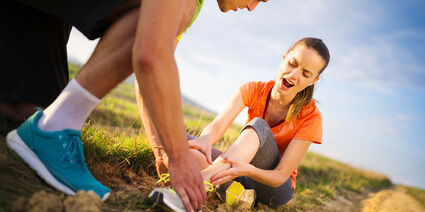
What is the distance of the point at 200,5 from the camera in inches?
91.0

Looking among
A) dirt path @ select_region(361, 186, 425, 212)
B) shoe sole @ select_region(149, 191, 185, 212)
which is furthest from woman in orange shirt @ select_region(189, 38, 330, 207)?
dirt path @ select_region(361, 186, 425, 212)

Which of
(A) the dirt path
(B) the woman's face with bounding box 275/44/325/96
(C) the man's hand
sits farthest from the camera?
(A) the dirt path

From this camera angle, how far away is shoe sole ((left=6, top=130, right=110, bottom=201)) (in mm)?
1470

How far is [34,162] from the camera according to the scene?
1483 mm

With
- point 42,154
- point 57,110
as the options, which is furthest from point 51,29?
point 42,154

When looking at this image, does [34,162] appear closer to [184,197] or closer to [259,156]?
[184,197]

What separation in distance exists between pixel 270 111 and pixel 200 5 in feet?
3.79

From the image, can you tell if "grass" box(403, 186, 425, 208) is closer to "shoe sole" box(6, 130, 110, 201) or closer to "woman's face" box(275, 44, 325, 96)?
"woman's face" box(275, 44, 325, 96)

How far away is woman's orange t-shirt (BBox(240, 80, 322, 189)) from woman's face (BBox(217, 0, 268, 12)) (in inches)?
27.8

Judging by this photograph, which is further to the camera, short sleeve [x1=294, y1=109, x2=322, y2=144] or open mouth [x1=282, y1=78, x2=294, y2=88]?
open mouth [x1=282, y1=78, x2=294, y2=88]

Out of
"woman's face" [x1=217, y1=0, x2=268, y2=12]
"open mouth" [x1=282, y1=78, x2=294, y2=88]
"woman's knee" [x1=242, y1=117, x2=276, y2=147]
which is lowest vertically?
"woman's knee" [x1=242, y1=117, x2=276, y2=147]

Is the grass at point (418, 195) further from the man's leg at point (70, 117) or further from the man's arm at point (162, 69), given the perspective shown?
the man's leg at point (70, 117)

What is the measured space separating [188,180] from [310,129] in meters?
1.26

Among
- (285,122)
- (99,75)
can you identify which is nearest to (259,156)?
(285,122)
